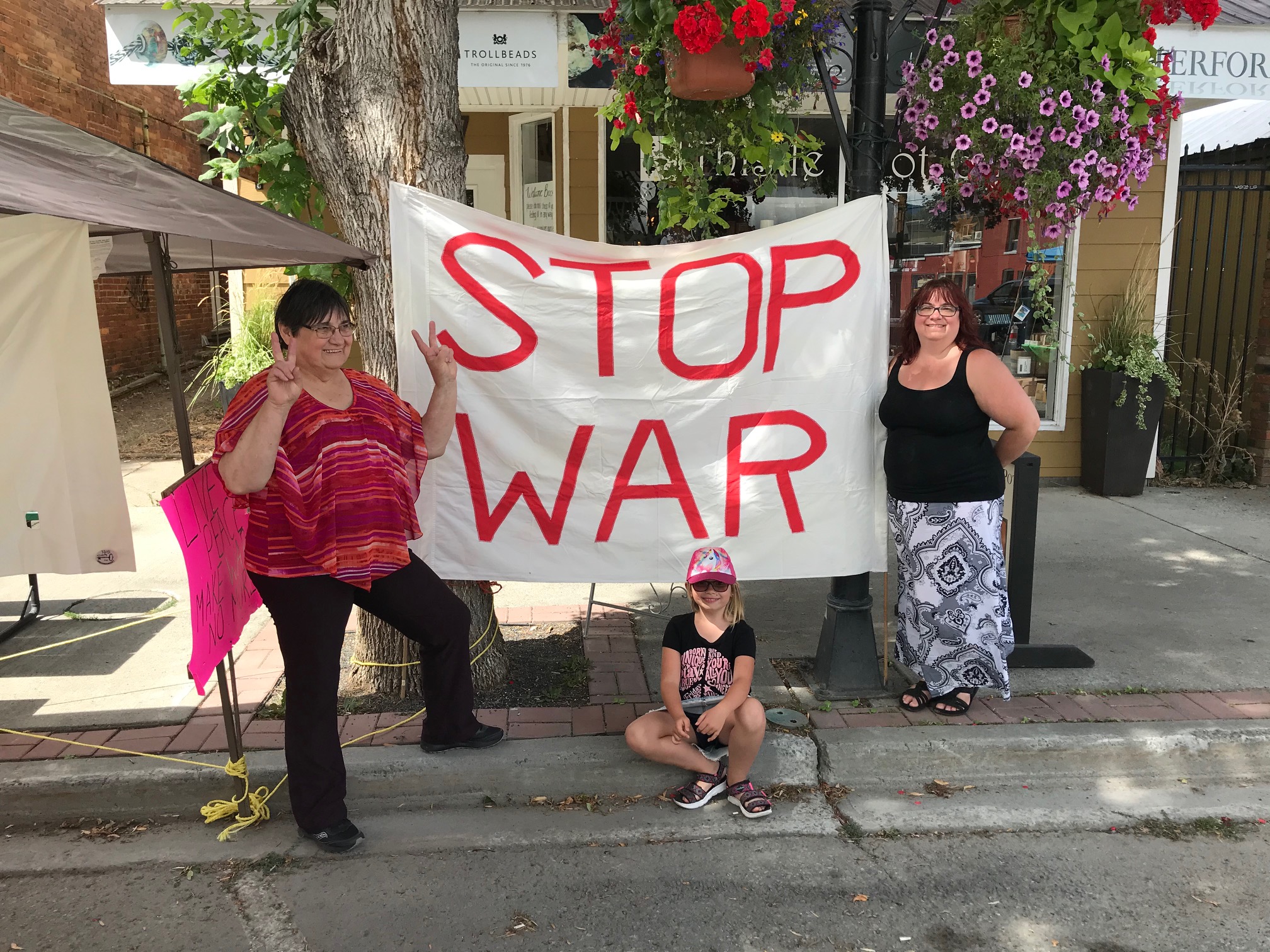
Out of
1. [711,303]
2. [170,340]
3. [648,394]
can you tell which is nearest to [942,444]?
[711,303]

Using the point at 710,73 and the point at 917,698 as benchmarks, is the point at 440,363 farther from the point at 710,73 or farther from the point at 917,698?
→ the point at 917,698

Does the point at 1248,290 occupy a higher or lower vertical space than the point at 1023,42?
lower

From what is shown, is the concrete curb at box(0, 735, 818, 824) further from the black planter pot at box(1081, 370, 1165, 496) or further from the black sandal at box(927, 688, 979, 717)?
the black planter pot at box(1081, 370, 1165, 496)

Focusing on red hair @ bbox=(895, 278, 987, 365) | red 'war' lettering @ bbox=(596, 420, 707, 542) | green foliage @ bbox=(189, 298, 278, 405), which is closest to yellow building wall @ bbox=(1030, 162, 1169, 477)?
red hair @ bbox=(895, 278, 987, 365)

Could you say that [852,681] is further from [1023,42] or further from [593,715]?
[1023,42]

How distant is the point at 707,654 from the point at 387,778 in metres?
1.26

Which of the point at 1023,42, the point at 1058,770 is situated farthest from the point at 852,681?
the point at 1023,42

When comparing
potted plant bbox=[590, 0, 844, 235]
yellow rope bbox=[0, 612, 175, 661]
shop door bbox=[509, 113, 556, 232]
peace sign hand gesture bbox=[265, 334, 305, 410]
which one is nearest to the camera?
peace sign hand gesture bbox=[265, 334, 305, 410]

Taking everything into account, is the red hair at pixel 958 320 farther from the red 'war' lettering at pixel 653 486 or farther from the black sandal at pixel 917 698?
the black sandal at pixel 917 698

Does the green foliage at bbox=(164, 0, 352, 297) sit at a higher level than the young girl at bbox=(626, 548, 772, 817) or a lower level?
higher

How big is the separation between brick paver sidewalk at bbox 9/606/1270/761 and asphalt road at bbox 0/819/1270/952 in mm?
597

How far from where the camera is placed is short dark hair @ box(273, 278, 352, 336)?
10.1ft

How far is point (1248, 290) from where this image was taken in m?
8.88

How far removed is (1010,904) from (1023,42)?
2.99 meters
